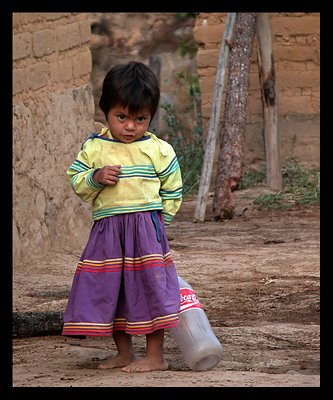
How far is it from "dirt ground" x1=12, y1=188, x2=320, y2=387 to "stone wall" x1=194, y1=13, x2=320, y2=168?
1.89m

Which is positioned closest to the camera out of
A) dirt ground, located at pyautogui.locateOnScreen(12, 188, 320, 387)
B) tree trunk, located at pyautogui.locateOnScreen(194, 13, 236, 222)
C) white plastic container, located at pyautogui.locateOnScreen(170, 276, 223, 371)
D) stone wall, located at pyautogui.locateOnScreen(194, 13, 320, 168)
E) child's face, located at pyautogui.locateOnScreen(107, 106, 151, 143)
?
dirt ground, located at pyautogui.locateOnScreen(12, 188, 320, 387)

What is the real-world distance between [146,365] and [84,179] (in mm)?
814

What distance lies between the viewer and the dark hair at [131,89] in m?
4.32

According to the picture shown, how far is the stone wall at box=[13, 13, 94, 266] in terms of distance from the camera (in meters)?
6.61

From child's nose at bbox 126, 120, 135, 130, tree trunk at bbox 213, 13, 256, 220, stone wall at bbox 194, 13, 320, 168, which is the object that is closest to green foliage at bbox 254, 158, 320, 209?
stone wall at bbox 194, 13, 320, 168

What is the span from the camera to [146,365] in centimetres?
435

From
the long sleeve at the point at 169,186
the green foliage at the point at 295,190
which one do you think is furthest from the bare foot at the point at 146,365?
the green foliage at the point at 295,190

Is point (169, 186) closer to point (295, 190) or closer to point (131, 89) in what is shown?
point (131, 89)

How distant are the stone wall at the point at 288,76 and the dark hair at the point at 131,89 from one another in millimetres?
6834

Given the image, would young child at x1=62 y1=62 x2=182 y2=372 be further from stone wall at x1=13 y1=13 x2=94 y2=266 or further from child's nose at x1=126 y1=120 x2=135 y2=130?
stone wall at x1=13 y1=13 x2=94 y2=266

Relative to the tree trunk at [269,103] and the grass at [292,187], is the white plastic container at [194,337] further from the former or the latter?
the tree trunk at [269,103]

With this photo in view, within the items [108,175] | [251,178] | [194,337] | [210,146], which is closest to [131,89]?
[108,175]

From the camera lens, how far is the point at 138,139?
4.42 m
